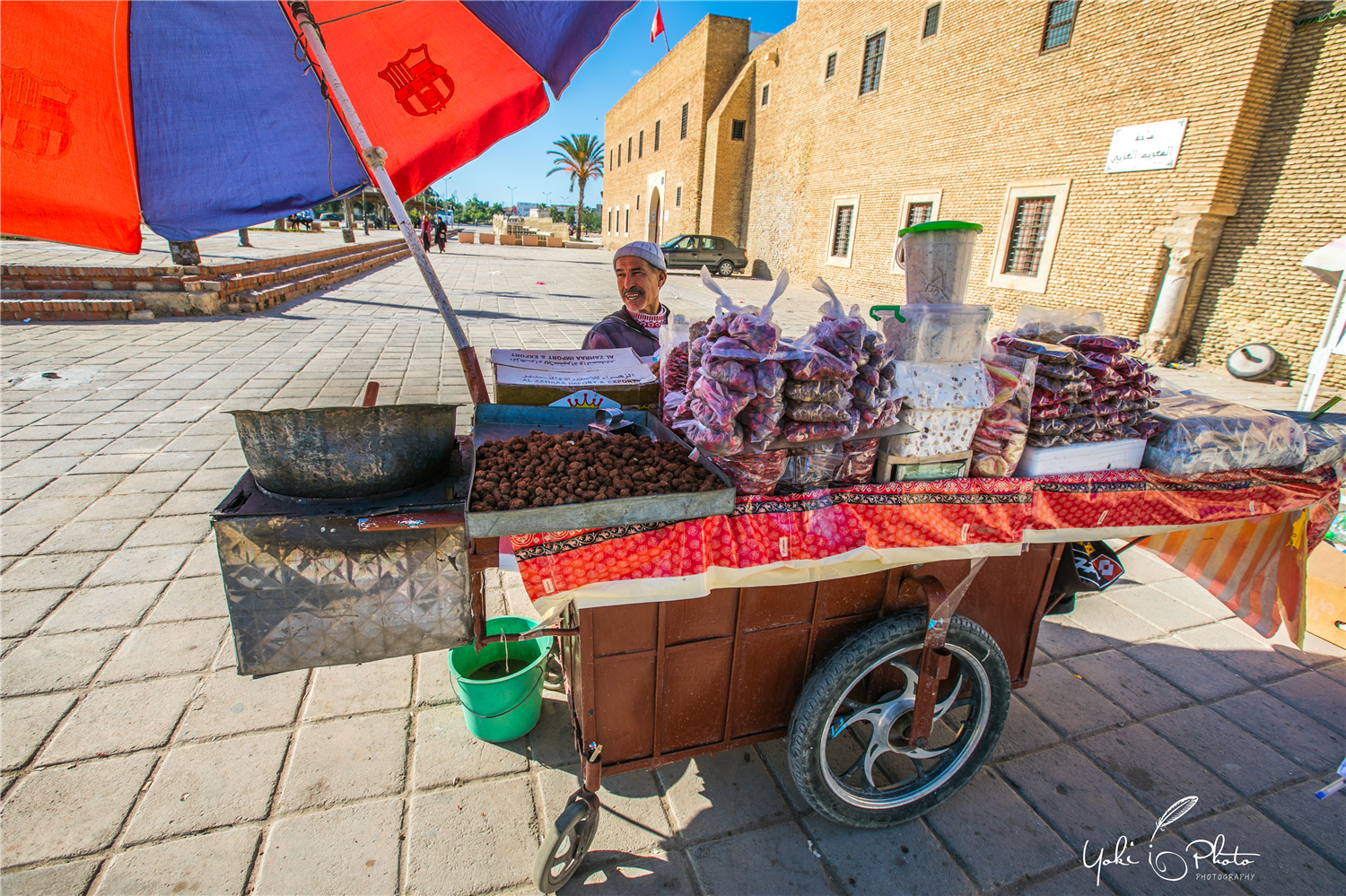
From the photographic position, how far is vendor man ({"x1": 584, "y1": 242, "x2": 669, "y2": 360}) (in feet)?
10.0

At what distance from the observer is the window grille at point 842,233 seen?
18737 millimetres

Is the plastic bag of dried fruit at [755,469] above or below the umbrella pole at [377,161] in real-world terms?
below

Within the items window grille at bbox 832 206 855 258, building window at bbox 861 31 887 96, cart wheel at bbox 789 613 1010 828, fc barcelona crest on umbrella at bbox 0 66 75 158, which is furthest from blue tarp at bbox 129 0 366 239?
building window at bbox 861 31 887 96

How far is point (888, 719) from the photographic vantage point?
6.48 feet

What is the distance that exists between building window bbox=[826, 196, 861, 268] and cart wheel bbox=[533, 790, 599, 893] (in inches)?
742

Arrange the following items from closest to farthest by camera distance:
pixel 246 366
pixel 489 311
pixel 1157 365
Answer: pixel 246 366, pixel 1157 365, pixel 489 311

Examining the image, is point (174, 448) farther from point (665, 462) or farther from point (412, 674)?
point (665, 462)

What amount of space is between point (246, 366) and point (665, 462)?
7.20 meters

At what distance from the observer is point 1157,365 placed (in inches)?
395

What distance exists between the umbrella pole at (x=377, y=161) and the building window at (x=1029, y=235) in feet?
43.9

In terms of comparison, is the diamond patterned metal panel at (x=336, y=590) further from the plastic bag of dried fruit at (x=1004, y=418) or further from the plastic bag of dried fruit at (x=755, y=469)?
the plastic bag of dried fruit at (x=1004, y=418)

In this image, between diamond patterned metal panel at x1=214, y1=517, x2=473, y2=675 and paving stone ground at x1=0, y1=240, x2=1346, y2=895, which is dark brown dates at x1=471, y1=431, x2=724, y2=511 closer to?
diamond patterned metal panel at x1=214, y1=517, x2=473, y2=675

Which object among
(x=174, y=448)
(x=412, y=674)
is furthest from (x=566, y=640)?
(x=174, y=448)

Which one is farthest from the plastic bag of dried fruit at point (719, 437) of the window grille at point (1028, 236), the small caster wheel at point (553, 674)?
the window grille at point (1028, 236)
